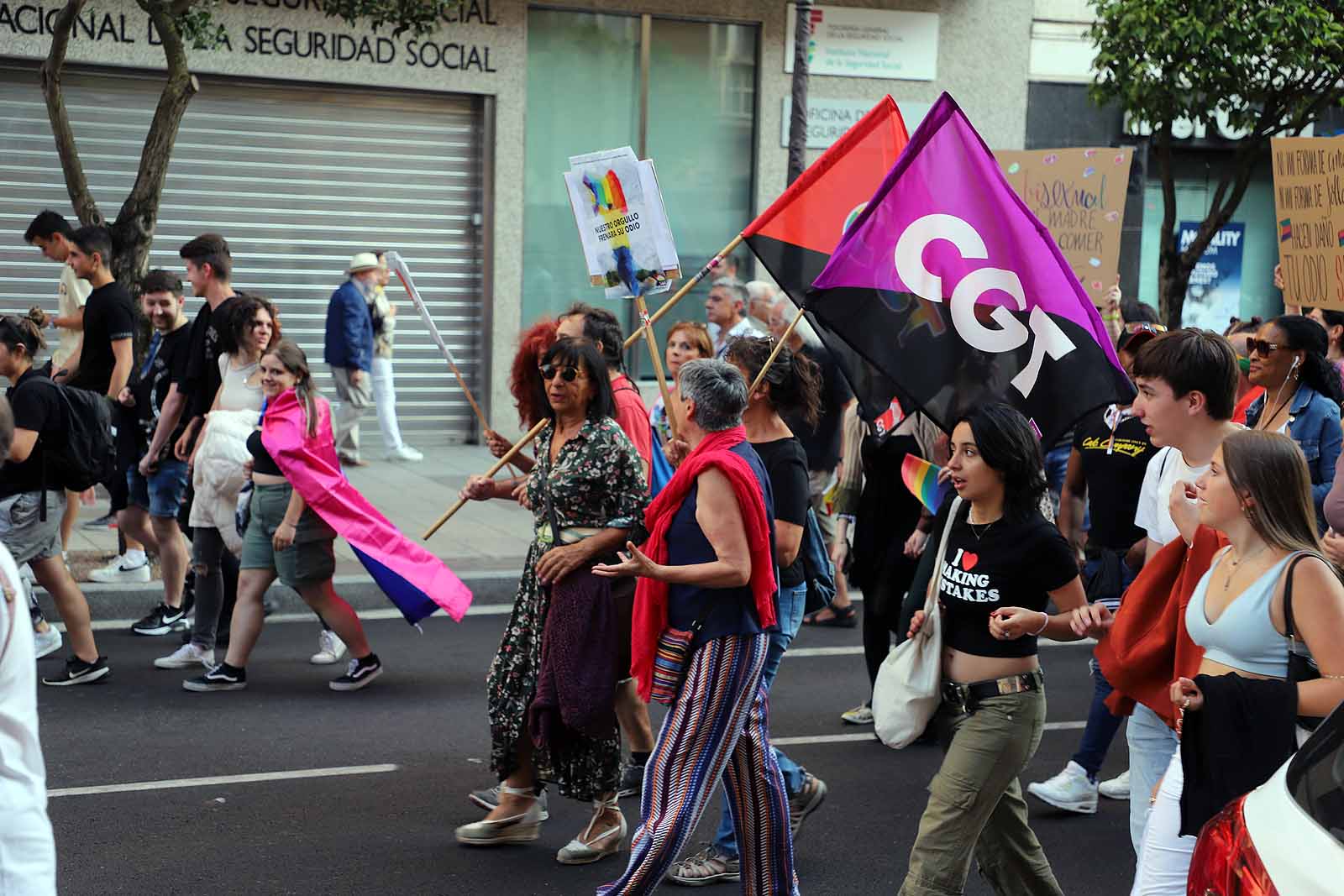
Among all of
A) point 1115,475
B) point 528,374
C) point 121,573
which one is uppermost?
point 528,374

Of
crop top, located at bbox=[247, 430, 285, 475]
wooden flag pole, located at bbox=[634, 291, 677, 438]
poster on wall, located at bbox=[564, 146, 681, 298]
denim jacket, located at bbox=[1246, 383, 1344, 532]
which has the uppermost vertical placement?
poster on wall, located at bbox=[564, 146, 681, 298]

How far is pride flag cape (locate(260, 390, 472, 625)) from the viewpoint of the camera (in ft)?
23.4

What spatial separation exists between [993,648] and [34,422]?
472cm

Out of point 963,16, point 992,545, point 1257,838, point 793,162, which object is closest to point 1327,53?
point 963,16

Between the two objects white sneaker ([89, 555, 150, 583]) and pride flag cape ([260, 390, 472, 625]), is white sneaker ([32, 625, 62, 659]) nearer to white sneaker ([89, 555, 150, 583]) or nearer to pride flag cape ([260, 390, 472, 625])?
white sneaker ([89, 555, 150, 583])

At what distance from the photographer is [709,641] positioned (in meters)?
4.47

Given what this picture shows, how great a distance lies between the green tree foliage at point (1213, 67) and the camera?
1480cm

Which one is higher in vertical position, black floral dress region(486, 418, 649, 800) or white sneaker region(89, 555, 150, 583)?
black floral dress region(486, 418, 649, 800)

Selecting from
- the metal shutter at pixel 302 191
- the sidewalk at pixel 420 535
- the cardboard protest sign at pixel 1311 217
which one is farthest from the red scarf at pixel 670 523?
the metal shutter at pixel 302 191

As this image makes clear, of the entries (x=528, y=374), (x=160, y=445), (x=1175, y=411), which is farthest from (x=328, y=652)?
(x=1175, y=411)

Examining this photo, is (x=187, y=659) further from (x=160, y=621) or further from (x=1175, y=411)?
(x=1175, y=411)

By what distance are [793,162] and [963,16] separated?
655cm

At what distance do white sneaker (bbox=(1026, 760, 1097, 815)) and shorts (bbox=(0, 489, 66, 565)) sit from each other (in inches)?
178

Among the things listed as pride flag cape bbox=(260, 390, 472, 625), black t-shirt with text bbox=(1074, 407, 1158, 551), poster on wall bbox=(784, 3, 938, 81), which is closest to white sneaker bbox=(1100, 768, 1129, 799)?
black t-shirt with text bbox=(1074, 407, 1158, 551)
